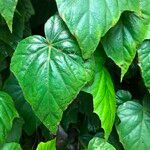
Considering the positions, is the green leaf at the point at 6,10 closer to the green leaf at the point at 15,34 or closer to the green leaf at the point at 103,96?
the green leaf at the point at 15,34

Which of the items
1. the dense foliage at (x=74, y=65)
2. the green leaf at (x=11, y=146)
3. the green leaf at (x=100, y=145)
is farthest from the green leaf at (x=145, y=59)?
the green leaf at (x=11, y=146)

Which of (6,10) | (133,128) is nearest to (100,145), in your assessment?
(133,128)

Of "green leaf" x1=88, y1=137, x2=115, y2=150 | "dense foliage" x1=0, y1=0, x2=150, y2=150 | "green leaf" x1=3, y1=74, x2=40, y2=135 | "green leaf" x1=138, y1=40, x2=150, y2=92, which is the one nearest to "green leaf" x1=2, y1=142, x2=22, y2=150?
"dense foliage" x1=0, y1=0, x2=150, y2=150

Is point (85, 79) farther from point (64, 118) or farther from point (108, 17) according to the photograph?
point (64, 118)

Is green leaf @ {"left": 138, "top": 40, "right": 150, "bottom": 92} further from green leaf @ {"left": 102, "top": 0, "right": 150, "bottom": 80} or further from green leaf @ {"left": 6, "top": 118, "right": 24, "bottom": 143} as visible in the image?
green leaf @ {"left": 6, "top": 118, "right": 24, "bottom": 143}

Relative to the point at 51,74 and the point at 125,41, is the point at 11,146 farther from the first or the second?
the point at 125,41

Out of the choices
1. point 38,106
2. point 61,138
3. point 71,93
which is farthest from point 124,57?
point 61,138
